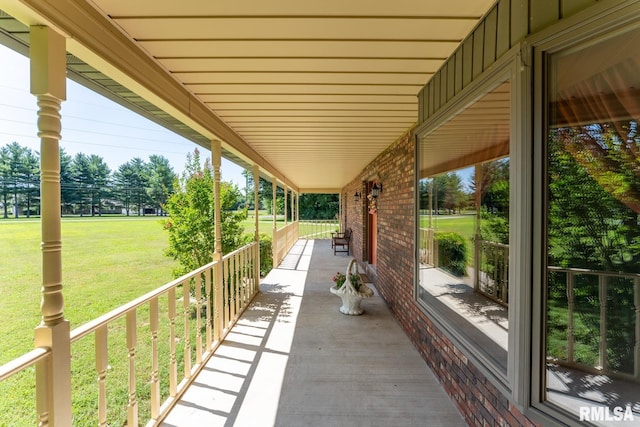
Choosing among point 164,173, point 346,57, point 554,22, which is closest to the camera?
point 554,22

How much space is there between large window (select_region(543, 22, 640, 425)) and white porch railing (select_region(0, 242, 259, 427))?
2.21m

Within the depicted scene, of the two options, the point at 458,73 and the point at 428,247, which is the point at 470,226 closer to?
the point at 428,247

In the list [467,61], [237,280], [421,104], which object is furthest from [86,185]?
[467,61]

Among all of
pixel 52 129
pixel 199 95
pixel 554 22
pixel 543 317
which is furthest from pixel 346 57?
pixel 543 317

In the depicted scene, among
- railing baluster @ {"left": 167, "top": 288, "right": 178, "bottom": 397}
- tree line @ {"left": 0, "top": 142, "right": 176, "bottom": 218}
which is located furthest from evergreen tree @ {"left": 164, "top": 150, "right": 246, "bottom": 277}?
railing baluster @ {"left": 167, "top": 288, "right": 178, "bottom": 397}

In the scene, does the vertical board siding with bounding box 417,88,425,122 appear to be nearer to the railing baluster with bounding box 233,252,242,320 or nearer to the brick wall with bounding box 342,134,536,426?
the brick wall with bounding box 342,134,536,426

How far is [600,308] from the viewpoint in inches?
49.9

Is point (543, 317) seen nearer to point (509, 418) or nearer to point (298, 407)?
point (509, 418)

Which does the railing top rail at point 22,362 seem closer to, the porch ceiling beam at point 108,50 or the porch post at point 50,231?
the porch post at point 50,231

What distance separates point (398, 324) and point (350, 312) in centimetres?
65

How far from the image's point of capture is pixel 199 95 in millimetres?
2436

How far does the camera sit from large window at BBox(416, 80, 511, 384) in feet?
5.72

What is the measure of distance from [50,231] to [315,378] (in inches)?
83.0

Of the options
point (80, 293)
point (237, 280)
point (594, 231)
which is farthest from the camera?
point (80, 293)
